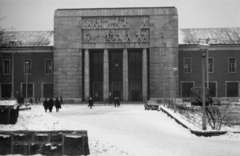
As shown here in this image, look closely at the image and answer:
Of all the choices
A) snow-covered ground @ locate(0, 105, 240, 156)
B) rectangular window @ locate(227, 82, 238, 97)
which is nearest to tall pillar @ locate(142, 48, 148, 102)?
rectangular window @ locate(227, 82, 238, 97)

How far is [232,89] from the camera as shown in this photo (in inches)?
2655

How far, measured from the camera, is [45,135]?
13.7 metres

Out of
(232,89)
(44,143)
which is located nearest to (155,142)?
(44,143)

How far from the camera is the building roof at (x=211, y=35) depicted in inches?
2720

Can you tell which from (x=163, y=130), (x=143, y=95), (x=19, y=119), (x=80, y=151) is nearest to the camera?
(x=80, y=151)

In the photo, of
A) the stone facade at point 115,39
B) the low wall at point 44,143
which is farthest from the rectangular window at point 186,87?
the low wall at point 44,143

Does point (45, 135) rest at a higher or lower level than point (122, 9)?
lower

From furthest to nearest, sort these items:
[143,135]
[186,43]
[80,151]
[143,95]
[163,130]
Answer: [186,43] < [143,95] < [163,130] < [143,135] < [80,151]

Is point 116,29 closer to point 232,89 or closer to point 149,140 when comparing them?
point 232,89

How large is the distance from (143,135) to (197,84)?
4909 cm

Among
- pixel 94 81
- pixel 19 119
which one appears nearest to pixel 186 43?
pixel 94 81

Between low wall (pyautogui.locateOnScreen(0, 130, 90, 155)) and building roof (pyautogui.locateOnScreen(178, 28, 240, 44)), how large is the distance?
57.3 m

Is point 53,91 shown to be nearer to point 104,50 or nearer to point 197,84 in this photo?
point 104,50

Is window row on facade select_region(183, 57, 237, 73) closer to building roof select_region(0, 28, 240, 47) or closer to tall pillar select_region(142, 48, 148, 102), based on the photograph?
building roof select_region(0, 28, 240, 47)
